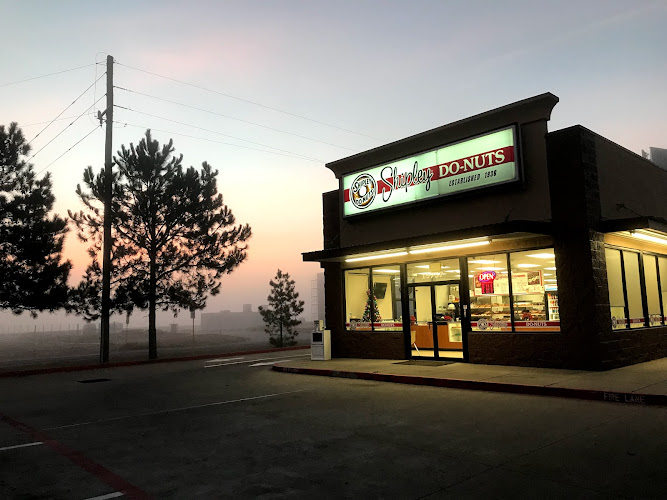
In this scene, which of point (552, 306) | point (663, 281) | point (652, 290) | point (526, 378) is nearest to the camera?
point (526, 378)

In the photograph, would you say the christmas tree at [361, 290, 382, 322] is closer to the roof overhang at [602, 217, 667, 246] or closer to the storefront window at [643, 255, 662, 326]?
the roof overhang at [602, 217, 667, 246]

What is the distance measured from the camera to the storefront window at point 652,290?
1507 cm

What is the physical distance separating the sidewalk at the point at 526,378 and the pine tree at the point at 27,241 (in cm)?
1282

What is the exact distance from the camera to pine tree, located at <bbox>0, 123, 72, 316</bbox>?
70.1ft

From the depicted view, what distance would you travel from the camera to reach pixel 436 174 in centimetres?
1578

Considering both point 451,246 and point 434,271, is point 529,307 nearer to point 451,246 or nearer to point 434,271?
point 451,246

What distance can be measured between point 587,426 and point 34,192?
23298mm

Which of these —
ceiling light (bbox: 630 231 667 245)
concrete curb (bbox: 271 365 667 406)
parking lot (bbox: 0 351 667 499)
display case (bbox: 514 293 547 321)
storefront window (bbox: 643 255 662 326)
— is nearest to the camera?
parking lot (bbox: 0 351 667 499)

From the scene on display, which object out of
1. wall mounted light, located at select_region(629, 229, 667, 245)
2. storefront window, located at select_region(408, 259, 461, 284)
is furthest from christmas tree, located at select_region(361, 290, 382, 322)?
wall mounted light, located at select_region(629, 229, 667, 245)

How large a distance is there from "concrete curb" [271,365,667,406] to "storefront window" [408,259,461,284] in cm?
447

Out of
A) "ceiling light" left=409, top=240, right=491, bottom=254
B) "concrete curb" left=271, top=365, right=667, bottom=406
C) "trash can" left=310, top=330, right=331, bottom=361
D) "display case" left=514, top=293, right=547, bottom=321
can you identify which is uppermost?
"ceiling light" left=409, top=240, right=491, bottom=254

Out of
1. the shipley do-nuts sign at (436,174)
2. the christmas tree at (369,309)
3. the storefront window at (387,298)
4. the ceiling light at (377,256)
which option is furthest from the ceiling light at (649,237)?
the christmas tree at (369,309)

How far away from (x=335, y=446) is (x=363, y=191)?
1274cm

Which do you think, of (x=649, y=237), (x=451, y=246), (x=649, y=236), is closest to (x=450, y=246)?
(x=451, y=246)
